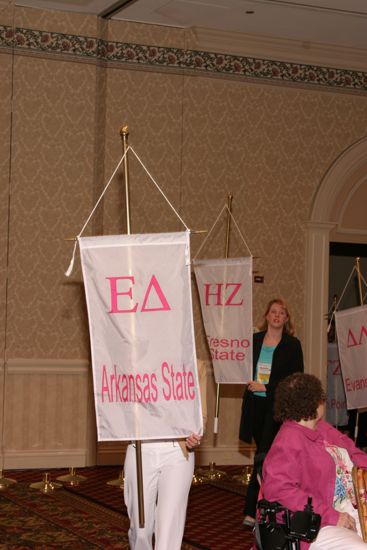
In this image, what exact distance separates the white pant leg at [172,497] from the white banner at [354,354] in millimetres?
3580

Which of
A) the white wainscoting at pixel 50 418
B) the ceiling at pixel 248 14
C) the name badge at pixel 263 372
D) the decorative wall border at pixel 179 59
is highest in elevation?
the ceiling at pixel 248 14

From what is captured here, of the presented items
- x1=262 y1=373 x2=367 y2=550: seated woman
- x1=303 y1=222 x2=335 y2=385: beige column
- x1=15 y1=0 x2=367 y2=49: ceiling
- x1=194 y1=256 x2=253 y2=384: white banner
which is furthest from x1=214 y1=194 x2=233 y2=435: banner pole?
x1=262 y1=373 x2=367 y2=550: seated woman

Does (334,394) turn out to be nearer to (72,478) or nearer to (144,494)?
(72,478)

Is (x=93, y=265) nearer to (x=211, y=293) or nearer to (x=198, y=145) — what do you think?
(x=211, y=293)

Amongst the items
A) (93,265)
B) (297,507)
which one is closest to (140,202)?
(93,265)

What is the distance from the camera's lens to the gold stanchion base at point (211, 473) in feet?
29.4

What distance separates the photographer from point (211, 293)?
8.75 meters

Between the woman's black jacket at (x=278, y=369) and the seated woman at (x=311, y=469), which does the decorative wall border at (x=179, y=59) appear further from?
the seated woman at (x=311, y=469)

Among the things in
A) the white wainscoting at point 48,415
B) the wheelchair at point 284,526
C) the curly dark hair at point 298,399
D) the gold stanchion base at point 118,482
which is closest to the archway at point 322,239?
the white wainscoting at point 48,415

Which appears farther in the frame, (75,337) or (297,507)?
(75,337)

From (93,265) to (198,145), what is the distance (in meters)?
5.37

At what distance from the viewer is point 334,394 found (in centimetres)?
963

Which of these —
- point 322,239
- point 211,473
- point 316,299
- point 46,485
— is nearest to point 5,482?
point 46,485

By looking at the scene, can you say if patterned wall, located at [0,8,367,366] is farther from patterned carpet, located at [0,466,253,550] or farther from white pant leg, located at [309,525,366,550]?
white pant leg, located at [309,525,366,550]
